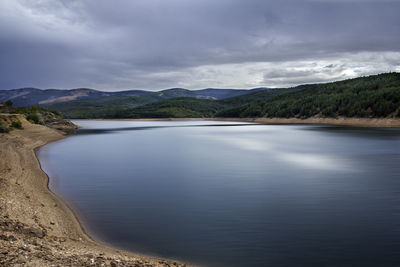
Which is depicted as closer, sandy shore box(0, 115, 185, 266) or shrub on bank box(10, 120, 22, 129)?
sandy shore box(0, 115, 185, 266)

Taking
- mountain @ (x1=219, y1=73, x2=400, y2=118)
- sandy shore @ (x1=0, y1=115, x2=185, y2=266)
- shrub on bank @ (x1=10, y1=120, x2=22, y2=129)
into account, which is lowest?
sandy shore @ (x1=0, y1=115, x2=185, y2=266)

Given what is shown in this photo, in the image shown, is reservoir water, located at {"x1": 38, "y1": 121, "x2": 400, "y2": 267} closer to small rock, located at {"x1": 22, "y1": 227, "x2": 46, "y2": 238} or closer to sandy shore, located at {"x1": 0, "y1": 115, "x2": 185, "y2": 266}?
sandy shore, located at {"x1": 0, "y1": 115, "x2": 185, "y2": 266}

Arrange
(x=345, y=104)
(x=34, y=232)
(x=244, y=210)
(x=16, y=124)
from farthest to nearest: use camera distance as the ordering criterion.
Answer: (x=345, y=104) → (x=16, y=124) → (x=244, y=210) → (x=34, y=232)

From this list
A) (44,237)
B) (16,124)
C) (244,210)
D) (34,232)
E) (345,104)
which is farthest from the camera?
(345,104)

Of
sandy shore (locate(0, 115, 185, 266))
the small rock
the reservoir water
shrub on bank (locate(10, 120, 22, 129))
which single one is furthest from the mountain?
the small rock

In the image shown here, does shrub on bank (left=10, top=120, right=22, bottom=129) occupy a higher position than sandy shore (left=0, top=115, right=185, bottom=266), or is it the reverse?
shrub on bank (left=10, top=120, right=22, bottom=129)

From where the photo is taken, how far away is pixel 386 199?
1498cm

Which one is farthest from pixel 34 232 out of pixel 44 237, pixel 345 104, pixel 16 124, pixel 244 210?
pixel 345 104

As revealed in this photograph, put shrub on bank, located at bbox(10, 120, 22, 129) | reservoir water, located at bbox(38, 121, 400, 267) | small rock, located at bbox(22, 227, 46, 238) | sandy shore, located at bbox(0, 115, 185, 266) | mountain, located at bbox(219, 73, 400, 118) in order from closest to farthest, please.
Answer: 1. sandy shore, located at bbox(0, 115, 185, 266)
2. reservoir water, located at bbox(38, 121, 400, 267)
3. small rock, located at bbox(22, 227, 46, 238)
4. shrub on bank, located at bbox(10, 120, 22, 129)
5. mountain, located at bbox(219, 73, 400, 118)

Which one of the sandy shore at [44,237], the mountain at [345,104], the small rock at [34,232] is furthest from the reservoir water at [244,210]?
the mountain at [345,104]

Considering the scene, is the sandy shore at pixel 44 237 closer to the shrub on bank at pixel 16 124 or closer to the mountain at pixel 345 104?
the shrub on bank at pixel 16 124

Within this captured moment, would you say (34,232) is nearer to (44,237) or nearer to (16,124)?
(44,237)

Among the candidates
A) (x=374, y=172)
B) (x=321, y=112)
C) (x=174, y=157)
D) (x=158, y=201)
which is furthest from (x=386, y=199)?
(x=321, y=112)

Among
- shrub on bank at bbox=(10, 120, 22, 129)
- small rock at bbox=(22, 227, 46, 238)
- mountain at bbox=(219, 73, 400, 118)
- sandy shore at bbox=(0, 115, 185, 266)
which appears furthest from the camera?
mountain at bbox=(219, 73, 400, 118)
